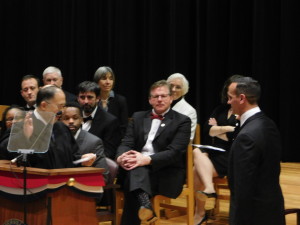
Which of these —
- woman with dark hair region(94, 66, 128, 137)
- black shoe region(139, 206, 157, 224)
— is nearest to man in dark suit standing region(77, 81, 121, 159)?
woman with dark hair region(94, 66, 128, 137)

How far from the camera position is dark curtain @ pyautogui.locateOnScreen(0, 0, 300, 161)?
7355 millimetres

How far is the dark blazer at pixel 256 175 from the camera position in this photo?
9.39 feet

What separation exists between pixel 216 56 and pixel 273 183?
4933 mm

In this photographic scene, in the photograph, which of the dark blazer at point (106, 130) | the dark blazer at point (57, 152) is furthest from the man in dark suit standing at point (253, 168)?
the dark blazer at point (106, 130)

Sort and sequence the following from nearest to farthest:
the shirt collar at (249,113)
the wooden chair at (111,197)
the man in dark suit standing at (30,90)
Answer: the shirt collar at (249,113), the wooden chair at (111,197), the man in dark suit standing at (30,90)

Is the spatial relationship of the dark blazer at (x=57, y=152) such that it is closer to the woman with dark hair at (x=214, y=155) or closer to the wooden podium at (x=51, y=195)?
the wooden podium at (x=51, y=195)

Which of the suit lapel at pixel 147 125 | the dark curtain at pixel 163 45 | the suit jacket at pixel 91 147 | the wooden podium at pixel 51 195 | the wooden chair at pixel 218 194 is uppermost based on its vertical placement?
the dark curtain at pixel 163 45

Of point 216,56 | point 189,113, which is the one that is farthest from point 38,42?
point 189,113

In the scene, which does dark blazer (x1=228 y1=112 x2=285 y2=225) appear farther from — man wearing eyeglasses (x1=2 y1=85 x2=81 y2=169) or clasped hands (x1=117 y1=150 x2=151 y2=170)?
clasped hands (x1=117 y1=150 x2=151 y2=170)

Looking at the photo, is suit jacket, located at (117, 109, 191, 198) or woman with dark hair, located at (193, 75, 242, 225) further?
woman with dark hair, located at (193, 75, 242, 225)

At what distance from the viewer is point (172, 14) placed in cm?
812

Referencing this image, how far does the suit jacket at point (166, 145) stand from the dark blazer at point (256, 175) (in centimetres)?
143

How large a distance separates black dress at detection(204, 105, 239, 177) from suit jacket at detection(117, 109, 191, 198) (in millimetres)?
348

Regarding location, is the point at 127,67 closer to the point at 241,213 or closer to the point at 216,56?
the point at 216,56
